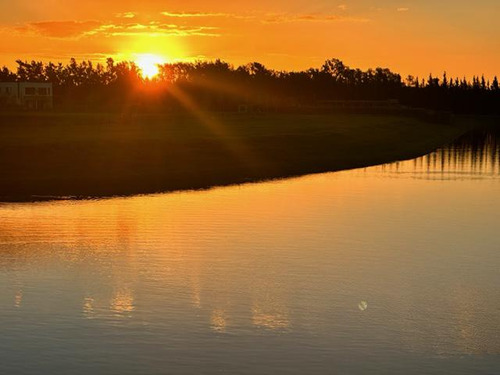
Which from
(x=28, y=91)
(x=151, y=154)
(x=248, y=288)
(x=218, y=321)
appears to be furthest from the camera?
(x=28, y=91)

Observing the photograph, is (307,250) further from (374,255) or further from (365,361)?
(365,361)

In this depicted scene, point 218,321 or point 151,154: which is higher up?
point 151,154

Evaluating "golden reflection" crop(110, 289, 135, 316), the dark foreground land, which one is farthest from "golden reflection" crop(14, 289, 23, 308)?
the dark foreground land

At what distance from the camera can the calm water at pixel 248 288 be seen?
16.6 meters

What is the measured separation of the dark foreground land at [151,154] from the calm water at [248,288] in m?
10.2

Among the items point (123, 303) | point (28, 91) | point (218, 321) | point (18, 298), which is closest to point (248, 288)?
point (218, 321)

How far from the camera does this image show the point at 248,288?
22.2 metres

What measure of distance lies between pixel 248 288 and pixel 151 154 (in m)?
40.4

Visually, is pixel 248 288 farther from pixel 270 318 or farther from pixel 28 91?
pixel 28 91

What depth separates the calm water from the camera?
16.6 m

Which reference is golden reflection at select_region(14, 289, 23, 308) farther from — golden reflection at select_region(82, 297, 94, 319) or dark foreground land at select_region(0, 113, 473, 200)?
dark foreground land at select_region(0, 113, 473, 200)

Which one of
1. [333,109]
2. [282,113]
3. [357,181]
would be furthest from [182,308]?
[333,109]

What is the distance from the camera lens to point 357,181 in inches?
2094

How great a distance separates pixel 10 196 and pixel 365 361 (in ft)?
98.4
